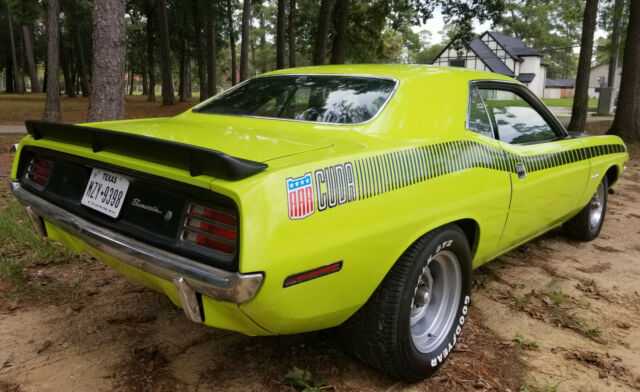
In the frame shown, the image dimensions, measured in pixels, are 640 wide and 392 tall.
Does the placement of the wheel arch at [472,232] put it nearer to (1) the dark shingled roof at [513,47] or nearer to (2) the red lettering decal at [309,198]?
(2) the red lettering decal at [309,198]

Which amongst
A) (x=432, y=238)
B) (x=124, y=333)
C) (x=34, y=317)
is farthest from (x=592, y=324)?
(x=34, y=317)

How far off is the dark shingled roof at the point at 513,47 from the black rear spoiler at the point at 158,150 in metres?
50.9

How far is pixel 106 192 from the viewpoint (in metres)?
2.24

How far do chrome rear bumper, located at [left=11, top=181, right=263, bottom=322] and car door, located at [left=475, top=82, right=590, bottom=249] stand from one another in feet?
6.27

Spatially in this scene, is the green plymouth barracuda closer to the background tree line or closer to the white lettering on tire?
the white lettering on tire

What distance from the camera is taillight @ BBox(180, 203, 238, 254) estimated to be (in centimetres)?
180

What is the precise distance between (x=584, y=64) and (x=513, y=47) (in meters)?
43.7

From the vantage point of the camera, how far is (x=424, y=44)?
267 feet

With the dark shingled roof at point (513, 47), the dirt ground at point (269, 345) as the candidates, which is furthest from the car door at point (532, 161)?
the dark shingled roof at point (513, 47)

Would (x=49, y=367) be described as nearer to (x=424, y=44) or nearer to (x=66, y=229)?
(x=66, y=229)

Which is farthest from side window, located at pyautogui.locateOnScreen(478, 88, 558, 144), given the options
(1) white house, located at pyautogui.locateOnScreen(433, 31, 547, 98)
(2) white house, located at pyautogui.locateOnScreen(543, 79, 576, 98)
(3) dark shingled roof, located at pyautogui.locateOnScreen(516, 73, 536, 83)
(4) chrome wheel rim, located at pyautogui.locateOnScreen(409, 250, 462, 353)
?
(2) white house, located at pyautogui.locateOnScreen(543, 79, 576, 98)

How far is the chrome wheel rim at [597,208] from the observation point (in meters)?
4.58

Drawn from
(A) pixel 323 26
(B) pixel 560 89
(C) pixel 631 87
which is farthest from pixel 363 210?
(B) pixel 560 89

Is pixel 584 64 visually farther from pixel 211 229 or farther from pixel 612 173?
pixel 211 229
